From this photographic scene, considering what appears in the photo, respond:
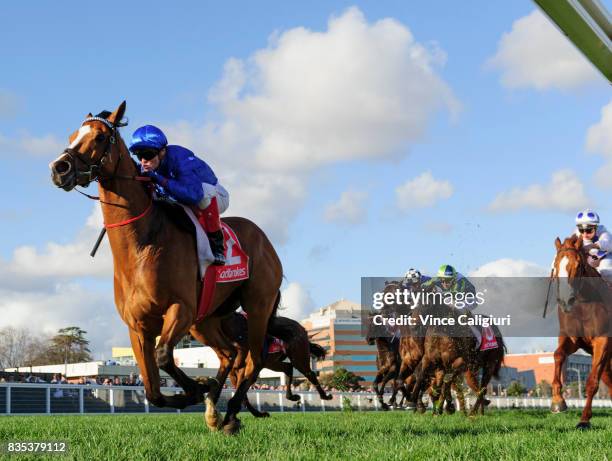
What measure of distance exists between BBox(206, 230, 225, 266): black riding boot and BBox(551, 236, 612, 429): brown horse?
14.0 feet

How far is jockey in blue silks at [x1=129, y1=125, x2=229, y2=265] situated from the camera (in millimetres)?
6352

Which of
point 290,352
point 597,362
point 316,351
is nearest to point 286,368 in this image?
point 316,351

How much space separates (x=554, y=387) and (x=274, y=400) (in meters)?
15.1

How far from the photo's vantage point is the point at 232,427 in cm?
686

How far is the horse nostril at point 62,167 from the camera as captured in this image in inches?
212

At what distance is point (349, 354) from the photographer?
111 metres

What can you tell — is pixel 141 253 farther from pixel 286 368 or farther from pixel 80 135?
pixel 286 368

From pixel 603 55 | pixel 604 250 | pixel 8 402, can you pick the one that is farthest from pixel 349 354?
pixel 603 55

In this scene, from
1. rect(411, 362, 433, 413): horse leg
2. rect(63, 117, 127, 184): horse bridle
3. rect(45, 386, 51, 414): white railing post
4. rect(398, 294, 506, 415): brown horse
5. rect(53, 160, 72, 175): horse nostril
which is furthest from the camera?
rect(45, 386, 51, 414): white railing post

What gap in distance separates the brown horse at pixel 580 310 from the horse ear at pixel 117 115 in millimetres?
5341

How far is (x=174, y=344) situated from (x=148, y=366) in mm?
270

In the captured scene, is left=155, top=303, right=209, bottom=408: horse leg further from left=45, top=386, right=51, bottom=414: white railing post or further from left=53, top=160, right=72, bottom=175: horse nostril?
left=45, top=386, right=51, bottom=414: white railing post

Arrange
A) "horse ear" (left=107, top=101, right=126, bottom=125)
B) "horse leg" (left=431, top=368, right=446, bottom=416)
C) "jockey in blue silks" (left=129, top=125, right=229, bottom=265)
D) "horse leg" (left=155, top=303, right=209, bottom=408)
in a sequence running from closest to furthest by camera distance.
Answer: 1. "horse leg" (left=155, top=303, right=209, bottom=408)
2. "horse ear" (left=107, top=101, right=126, bottom=125)
3. "jockey in blue silks" (left=129, top=125, right=229, bottom=265)
4. "horse leg" (left=431, top=368, right=446, bottom=416)

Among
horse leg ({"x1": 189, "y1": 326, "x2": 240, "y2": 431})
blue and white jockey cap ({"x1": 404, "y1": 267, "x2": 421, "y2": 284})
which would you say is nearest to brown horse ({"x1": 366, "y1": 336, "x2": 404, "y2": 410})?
blue and white jockey cap ({"x1": 404, "y1": 267, "x2": 421, "y2": 284})
